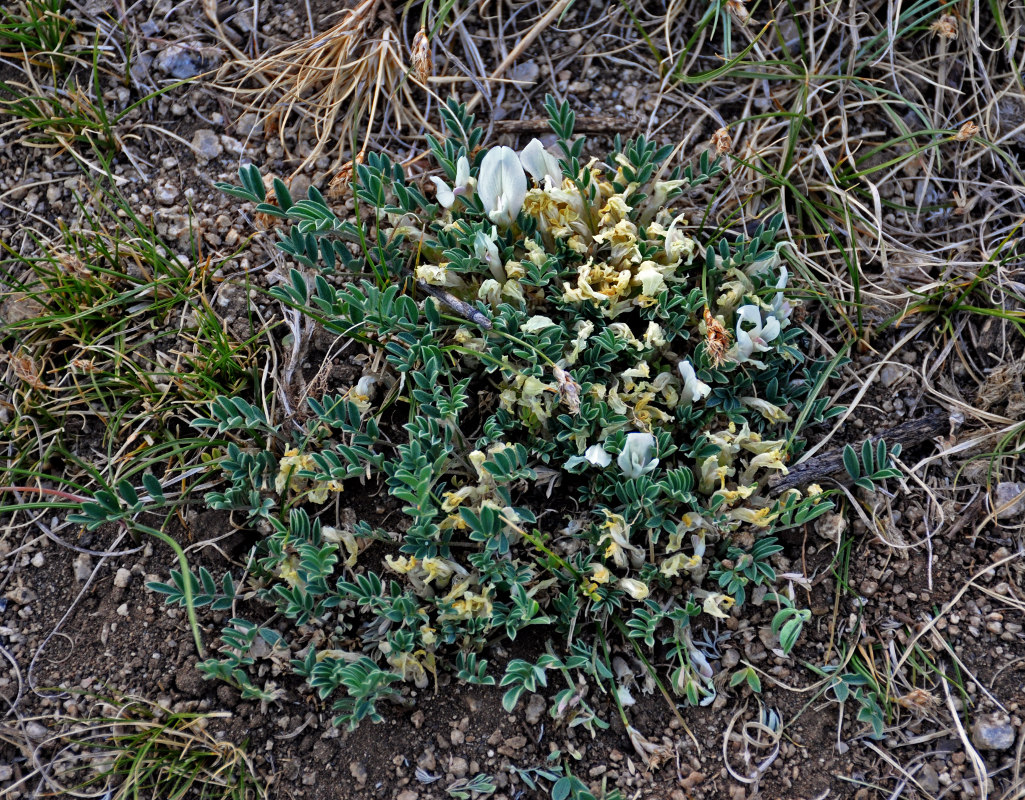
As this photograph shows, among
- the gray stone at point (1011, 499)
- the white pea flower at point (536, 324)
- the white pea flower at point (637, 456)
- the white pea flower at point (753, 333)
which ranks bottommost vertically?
the gray stone at point (1011, 499)

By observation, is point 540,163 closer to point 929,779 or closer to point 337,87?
point 337,87

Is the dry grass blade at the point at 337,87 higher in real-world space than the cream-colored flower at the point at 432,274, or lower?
higher

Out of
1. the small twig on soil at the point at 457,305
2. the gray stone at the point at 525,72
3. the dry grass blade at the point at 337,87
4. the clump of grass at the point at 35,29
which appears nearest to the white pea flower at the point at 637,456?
A: the small twig on soil at the point at 457,305

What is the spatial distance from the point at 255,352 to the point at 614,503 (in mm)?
1428

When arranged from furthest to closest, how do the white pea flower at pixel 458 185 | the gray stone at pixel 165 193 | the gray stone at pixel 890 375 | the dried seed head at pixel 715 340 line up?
the gray stone at pixel 165 193
the gray stone at pixel 890 375
the white pea flower at pixel 458 185
the dried seed head at pixel 715 340

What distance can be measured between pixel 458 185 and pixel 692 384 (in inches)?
42.9

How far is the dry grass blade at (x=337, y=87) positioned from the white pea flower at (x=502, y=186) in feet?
2.07

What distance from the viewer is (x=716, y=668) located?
2.72m

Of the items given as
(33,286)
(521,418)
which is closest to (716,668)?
(521,418)

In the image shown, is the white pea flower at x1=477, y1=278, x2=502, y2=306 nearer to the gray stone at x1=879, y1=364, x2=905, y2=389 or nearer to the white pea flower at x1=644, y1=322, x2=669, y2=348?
the white pea flower at x1=644, y1=322, x2=669, y2=348

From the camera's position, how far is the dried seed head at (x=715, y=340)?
263 centimetres

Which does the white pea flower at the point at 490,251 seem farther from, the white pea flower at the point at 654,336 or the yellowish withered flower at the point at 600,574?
the yellowish withered flower at the point at 600,574

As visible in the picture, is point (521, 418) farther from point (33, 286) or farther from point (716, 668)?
point (33, 286)

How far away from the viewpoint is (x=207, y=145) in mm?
3428
